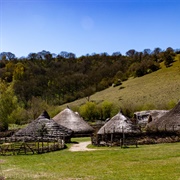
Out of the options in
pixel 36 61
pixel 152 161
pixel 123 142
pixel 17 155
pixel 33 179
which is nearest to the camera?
pixel 33 179

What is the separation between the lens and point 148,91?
98125 mm

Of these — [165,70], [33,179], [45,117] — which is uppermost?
[165,70]

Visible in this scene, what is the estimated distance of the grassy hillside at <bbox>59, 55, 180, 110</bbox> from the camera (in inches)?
3410

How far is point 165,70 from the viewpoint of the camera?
371 ft

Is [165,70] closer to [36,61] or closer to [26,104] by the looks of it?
[26,104]

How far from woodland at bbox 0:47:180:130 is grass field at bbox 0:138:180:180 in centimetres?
5037

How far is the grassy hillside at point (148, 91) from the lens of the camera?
86.6m

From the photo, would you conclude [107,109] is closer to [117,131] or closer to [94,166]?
[117,131]

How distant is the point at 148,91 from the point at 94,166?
78.9 m

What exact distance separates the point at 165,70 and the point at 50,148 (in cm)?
8854

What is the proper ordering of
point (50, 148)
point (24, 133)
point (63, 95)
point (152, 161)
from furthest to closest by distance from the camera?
point (63, 95)
point (24, 133)
point (50, 148)
point (152, 161)

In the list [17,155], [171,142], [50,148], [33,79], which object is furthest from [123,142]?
[33,79]

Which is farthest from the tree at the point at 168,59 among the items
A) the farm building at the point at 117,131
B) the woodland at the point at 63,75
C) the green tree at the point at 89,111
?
the farm building at the point at 117,131

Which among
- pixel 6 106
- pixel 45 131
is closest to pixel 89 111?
pixel 6 106
